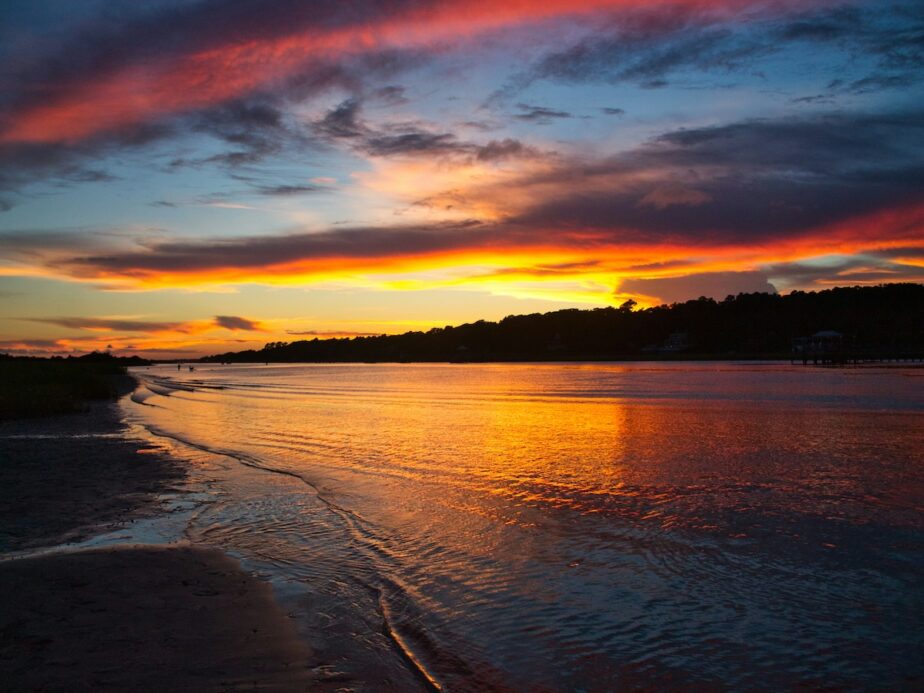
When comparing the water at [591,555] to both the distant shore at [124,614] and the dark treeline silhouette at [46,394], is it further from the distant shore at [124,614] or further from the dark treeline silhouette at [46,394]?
the dark treeline silhouette at [46,394]

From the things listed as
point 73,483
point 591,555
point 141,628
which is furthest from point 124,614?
point 73,483

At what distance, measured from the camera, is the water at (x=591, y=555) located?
21.6 ft

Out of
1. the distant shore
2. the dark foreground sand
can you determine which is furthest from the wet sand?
the dark foreground sand

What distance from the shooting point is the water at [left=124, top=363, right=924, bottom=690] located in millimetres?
6582

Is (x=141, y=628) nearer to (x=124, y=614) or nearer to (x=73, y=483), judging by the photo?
(x=124, y=614)

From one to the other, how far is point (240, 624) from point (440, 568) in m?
3.26

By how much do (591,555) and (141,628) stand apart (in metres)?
6.37

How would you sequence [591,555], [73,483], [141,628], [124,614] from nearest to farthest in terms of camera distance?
[141,628] → [124,614] → [591,555] → [73,483]

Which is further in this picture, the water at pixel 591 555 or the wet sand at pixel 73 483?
the wet sand at pixel 73 483

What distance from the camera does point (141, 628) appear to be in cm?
685

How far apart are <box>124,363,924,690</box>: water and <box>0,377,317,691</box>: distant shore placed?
51 centimetres

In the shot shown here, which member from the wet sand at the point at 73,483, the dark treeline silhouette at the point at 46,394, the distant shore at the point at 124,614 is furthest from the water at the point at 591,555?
the dark treeline silhouette at the point at 46,394

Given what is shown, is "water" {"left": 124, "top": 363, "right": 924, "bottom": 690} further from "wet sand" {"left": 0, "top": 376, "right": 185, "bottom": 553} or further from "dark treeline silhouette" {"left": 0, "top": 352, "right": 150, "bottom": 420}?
"dark treeline silhouette" {"left": 0, "top": 352, "right": 150, "bottom": 420}

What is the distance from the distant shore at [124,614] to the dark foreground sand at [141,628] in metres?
0.01
